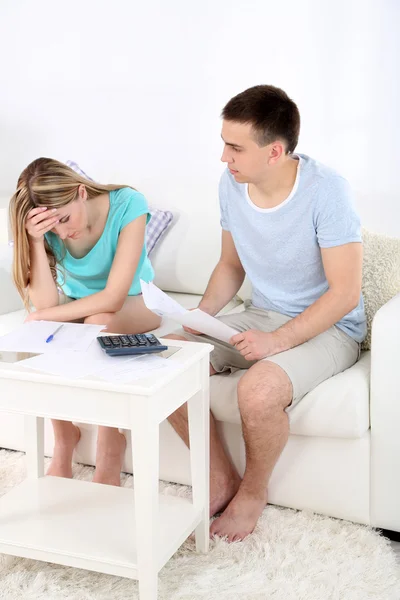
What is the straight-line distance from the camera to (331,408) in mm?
1868

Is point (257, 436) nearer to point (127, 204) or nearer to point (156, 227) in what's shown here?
point (127, 204)

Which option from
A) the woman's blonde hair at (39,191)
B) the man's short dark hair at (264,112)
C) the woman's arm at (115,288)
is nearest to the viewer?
the man's short dark hair at (264,112)

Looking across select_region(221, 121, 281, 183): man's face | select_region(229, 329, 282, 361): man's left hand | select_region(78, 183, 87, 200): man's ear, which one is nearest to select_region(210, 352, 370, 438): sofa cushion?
select_region(229, 329, 282, 361): man's left hand

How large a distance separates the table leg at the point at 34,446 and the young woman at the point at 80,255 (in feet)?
0.57

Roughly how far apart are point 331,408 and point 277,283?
428mm

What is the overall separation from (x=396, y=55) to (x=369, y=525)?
1.64 meters

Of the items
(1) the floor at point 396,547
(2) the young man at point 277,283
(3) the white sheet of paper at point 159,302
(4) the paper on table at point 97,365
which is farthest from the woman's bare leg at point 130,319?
(1) the floor at point 396,547

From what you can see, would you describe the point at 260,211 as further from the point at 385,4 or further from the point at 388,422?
the point at 385,4

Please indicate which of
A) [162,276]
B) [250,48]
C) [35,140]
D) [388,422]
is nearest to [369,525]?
[388,422]

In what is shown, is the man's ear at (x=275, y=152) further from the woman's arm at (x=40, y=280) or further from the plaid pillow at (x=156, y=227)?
the plaid pillow at (x=156, y=227)

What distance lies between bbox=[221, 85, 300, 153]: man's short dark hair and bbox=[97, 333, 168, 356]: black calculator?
64 centimetres

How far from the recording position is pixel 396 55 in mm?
2676

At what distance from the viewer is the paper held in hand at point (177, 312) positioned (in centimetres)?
175

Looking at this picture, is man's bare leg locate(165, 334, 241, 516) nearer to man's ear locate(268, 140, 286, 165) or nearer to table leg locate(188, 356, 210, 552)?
table leg locate(188, 356, 210, 552)
